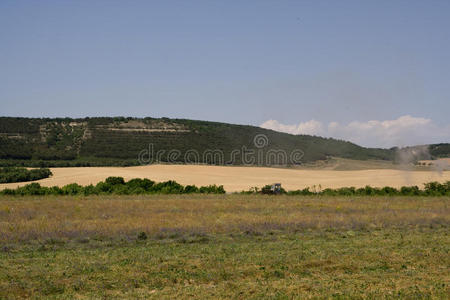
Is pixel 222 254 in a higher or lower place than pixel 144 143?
lower

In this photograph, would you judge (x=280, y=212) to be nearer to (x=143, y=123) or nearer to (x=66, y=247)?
(x=66, y=247)

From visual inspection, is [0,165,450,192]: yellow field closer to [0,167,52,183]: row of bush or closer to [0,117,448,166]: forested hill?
[0,167,52,183]: row of bush

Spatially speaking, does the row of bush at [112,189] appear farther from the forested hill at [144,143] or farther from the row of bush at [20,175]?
the forested hill at [144,143]

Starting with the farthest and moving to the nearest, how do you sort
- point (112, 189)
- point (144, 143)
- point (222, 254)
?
1. point (144, 143)
2. point (112, 189)
3. point (222, 254)

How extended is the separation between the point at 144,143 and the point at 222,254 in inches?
3724

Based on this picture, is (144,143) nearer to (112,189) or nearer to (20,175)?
(20,175)

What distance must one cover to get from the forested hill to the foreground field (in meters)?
63.8

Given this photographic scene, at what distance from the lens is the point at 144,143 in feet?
357

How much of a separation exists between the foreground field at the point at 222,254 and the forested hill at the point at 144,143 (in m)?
63.8

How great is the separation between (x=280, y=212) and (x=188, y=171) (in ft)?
158

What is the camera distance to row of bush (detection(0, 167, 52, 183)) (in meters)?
60.5

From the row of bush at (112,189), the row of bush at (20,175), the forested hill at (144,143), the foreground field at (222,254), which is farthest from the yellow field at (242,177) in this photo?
the foreground field at (222,254)

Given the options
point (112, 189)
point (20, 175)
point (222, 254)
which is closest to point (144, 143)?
point (20, 175)

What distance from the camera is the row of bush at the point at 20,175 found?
2380 inches
